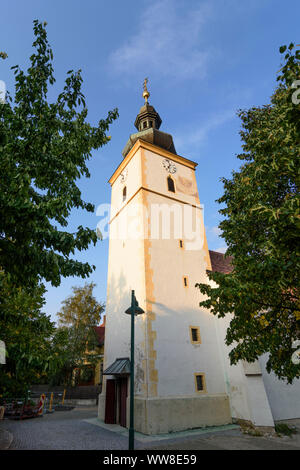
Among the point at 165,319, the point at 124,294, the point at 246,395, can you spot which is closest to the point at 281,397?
the point at 246,395

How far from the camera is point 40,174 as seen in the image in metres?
5.70

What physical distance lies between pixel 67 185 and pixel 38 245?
213 centimetres

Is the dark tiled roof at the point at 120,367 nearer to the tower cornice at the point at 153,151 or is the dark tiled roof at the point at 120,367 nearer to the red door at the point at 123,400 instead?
the red door at the point at 123,400

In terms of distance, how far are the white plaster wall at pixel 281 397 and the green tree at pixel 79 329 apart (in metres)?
16.8

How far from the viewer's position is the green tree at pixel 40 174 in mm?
4375

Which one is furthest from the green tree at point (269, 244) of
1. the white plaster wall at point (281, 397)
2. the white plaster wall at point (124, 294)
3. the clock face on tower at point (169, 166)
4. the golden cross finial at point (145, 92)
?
the golden cross finial at point (145, 92)

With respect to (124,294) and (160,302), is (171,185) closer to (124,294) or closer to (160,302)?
(124,294)

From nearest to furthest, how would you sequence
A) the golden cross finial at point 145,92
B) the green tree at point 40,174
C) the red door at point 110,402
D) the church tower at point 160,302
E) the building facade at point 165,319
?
1. the green tree at point 40,174
2. the building facade at point 165,319
3. the church tower at point 160,302
4. the red door at point 110,402
5. the golden cross finial at point 145,92

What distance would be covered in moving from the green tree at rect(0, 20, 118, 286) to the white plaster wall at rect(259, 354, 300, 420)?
11.9 m

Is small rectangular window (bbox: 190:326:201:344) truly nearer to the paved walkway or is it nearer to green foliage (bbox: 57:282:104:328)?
the paved walkway
